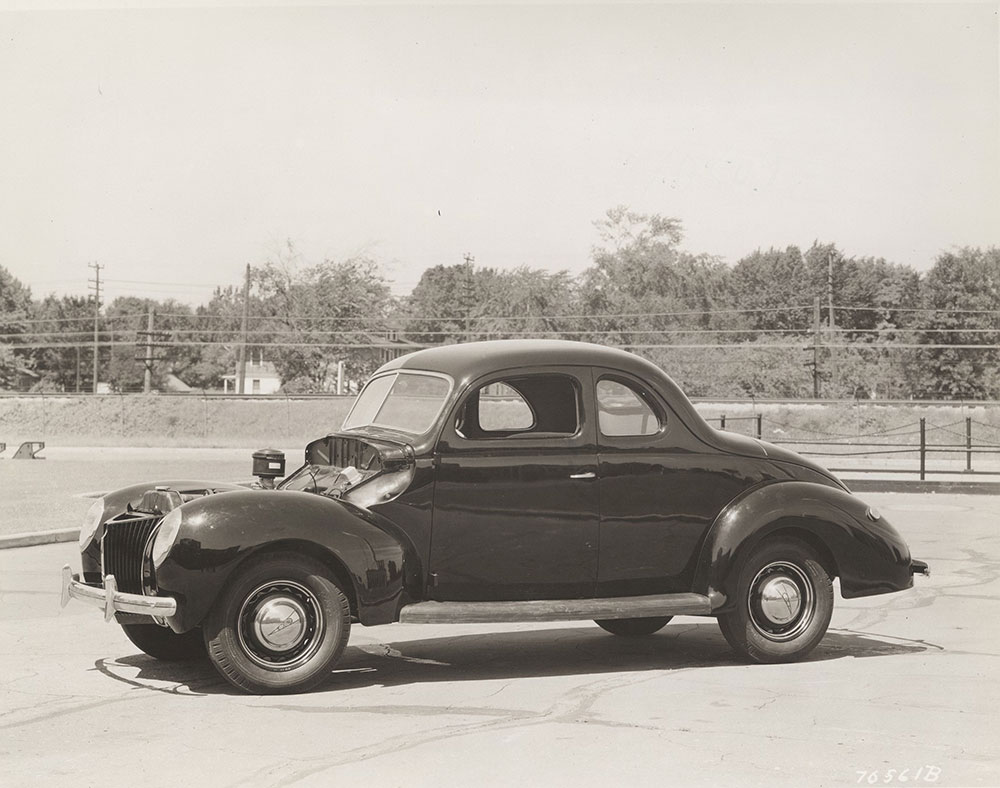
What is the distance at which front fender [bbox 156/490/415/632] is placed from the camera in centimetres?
600

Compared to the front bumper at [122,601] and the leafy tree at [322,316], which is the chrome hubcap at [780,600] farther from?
the leafy tree at [322,316]

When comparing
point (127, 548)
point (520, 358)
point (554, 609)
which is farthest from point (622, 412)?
point (127, 548)

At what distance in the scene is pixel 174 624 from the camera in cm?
602

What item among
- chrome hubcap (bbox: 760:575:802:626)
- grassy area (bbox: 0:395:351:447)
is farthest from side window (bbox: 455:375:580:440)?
grassy area (bbox: 0:395:351:447)

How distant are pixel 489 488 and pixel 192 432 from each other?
54105mm

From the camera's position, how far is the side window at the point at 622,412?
22.8 ft

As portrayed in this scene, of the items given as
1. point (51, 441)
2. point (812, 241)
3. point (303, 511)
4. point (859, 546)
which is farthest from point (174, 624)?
point (812, 241)

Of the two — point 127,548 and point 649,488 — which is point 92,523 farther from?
point 649,488

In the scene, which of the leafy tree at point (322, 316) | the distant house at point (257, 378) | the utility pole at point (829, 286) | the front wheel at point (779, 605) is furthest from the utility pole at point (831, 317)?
the front wheel at point (779, 605)

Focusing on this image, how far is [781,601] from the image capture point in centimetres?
712

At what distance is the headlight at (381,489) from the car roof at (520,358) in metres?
0.70

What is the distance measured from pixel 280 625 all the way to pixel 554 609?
1473 millimetres

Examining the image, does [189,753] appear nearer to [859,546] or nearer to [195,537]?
[195,537]

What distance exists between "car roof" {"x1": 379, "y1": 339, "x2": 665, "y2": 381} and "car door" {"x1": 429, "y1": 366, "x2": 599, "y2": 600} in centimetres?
12
